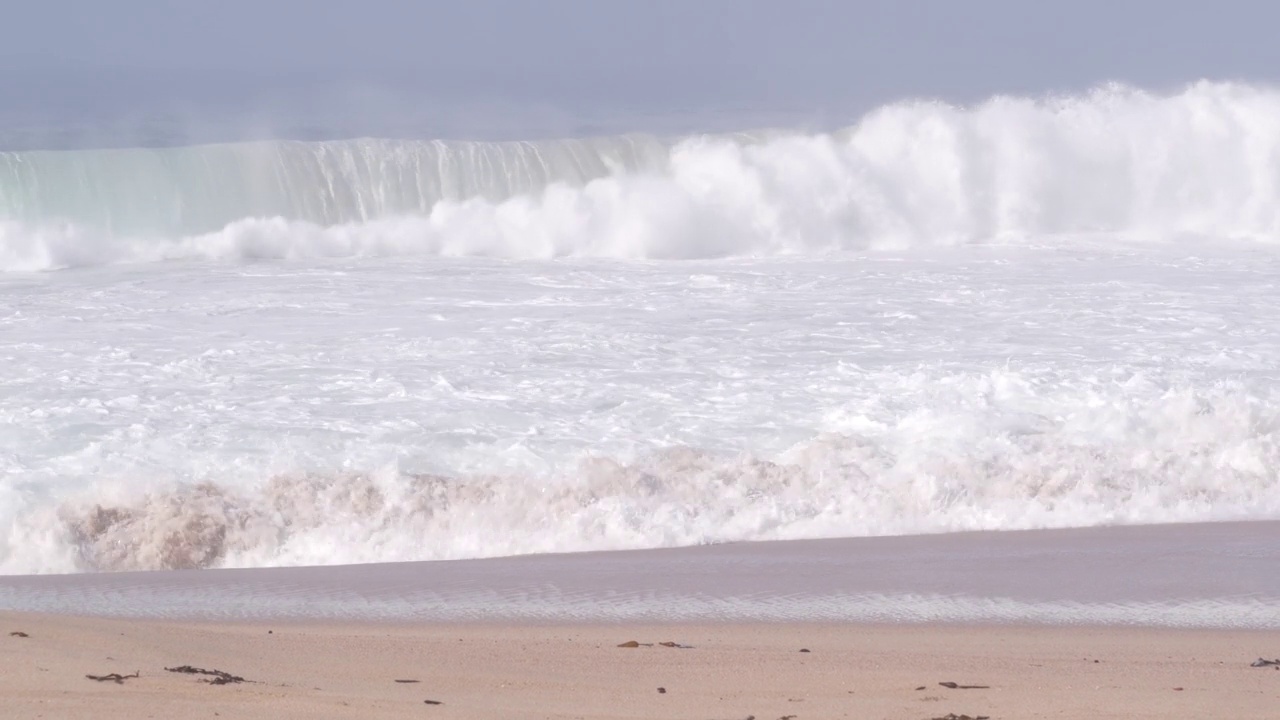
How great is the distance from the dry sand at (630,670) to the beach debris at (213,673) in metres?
0.04

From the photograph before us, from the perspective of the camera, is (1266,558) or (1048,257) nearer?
(1266,558)

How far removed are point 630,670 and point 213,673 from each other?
119 centimetres

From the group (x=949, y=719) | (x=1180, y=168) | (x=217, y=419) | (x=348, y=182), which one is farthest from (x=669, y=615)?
(x=1180, y=168)

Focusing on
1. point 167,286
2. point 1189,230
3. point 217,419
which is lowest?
point 217,419

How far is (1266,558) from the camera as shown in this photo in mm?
6301

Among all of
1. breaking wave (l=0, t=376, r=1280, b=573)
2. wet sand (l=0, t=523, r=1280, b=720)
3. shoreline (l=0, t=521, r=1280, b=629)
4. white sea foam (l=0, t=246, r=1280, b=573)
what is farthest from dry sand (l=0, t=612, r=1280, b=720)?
white sea foam (l=0, t=246, r=1280, b=573)

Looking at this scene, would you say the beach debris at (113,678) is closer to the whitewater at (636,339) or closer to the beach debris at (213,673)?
the beach debris at (213,673)

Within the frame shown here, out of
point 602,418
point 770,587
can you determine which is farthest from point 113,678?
point 602,418

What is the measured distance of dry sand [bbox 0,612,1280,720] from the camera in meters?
3.89

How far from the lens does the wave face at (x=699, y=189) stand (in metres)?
17.2

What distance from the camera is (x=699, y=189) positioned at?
731 inches

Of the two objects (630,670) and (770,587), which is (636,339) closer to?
(770,587)

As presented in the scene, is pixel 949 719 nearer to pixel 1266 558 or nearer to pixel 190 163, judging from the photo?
pixel 1266 558

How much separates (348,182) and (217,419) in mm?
11516
